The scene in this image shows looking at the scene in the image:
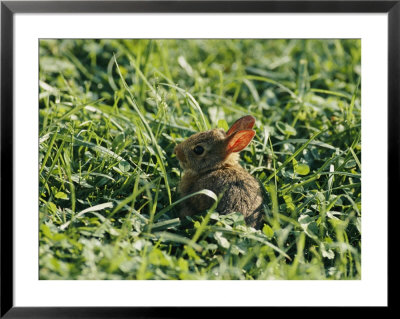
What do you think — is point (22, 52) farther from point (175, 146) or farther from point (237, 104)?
point (237, 104)

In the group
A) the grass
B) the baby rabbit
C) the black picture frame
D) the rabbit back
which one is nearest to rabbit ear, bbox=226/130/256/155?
the baby rabbit

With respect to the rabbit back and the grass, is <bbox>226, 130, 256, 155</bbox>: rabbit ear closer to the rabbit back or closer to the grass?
the rabbit back

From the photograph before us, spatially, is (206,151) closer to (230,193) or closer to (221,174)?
(221,174)
